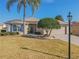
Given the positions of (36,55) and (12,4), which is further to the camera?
(12,4)

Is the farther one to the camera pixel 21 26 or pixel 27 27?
pixel 27 27

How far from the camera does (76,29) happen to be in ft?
164

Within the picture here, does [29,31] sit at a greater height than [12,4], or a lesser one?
lesser

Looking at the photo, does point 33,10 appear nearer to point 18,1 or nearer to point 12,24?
point 18,1

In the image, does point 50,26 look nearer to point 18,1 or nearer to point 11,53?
point 18,1

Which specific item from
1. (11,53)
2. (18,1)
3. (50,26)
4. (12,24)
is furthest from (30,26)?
(11,53)

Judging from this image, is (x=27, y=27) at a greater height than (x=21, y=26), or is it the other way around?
(x=21, y=26)

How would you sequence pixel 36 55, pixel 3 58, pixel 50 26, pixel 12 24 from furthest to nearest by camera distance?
pixel 12 24 → pixel 50 26 → pixel 36 55 → pixel 3 58

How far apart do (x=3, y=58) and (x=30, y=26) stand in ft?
113

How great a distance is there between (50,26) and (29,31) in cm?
1807

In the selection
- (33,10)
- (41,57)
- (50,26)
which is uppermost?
(33,10)

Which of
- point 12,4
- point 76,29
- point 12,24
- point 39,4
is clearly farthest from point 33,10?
point 76,29

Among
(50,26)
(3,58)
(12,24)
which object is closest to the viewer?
(3,58)

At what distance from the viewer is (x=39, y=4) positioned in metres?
34.4
